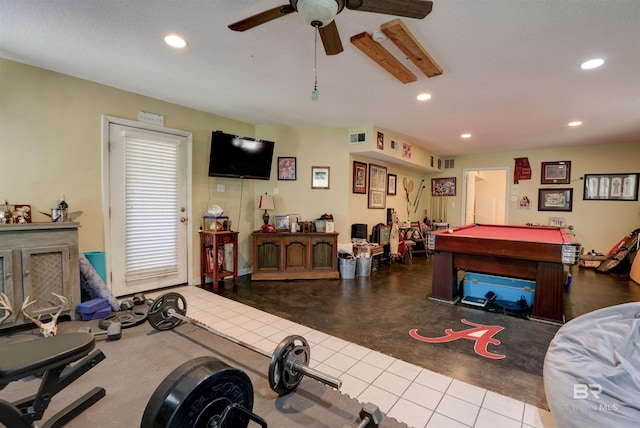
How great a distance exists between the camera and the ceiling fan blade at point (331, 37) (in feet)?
5.76

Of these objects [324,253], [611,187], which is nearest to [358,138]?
[324,253]

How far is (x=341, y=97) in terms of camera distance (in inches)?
143

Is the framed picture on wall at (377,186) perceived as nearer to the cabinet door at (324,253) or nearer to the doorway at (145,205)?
the cabinet door at (324,253)

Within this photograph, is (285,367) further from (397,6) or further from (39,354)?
(397,6)

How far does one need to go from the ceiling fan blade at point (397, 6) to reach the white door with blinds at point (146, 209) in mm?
3217

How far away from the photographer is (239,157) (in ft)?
14.5

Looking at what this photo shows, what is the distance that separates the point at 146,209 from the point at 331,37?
10.4ft

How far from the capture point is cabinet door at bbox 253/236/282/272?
15.1 ft

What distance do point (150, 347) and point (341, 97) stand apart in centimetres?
323

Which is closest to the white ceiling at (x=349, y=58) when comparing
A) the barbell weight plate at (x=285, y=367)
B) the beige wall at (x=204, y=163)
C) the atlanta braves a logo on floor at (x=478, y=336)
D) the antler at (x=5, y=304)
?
the beige wall at (x=204, y=163)

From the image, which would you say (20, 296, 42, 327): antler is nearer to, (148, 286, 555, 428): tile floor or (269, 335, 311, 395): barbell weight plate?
(148, 286, 555, 428): tile floor

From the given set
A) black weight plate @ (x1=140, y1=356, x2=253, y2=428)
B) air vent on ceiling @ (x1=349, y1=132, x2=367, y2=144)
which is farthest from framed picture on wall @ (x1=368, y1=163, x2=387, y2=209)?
black weight plate @ (x1=140, y1=356, x2=253, y2=428)

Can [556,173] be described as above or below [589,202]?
above

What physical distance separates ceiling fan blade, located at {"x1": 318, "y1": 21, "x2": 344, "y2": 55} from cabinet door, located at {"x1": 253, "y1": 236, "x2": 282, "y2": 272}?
123 inches
